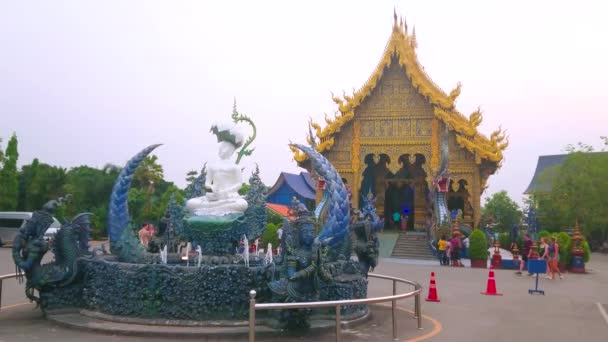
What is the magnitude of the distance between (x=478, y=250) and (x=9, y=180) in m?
30.7

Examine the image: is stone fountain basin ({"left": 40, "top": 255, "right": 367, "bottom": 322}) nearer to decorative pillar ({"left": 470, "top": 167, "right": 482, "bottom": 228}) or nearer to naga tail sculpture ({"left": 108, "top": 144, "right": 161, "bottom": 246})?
naga tail sculpture ({"left": 108, "top": 144, "right": 161, "bottom": 246})

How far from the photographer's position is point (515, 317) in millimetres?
10180

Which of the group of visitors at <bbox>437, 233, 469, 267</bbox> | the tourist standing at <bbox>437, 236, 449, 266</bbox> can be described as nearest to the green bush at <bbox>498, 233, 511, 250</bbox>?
the group of visitors at <bbox>437, 233, 469, 267</bbox>

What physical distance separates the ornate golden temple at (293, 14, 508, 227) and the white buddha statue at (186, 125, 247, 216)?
17.8 metres

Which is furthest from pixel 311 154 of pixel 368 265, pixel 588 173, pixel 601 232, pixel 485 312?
pixel 601 232

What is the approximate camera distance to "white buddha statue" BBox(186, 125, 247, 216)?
11430 millimetres

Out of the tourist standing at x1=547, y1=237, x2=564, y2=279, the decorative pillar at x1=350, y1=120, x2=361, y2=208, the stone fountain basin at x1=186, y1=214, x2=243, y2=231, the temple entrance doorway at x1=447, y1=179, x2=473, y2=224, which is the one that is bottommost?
the tourist standing at x1=547, y1=237, x2=564, y2=279

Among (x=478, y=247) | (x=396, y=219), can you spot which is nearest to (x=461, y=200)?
(x=396, y=219)

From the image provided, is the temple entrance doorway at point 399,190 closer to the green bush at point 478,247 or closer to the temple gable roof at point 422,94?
the temple gable roof at point 422,94

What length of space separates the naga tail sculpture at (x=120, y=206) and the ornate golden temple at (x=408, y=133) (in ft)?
66.3

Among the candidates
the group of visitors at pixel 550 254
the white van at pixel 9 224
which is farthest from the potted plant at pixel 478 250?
the white van at pixel 9 224

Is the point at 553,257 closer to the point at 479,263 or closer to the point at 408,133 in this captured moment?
the point at 479,263

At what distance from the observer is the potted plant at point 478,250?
2147 centimetres

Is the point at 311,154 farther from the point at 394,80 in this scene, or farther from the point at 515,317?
the point at 394,80
